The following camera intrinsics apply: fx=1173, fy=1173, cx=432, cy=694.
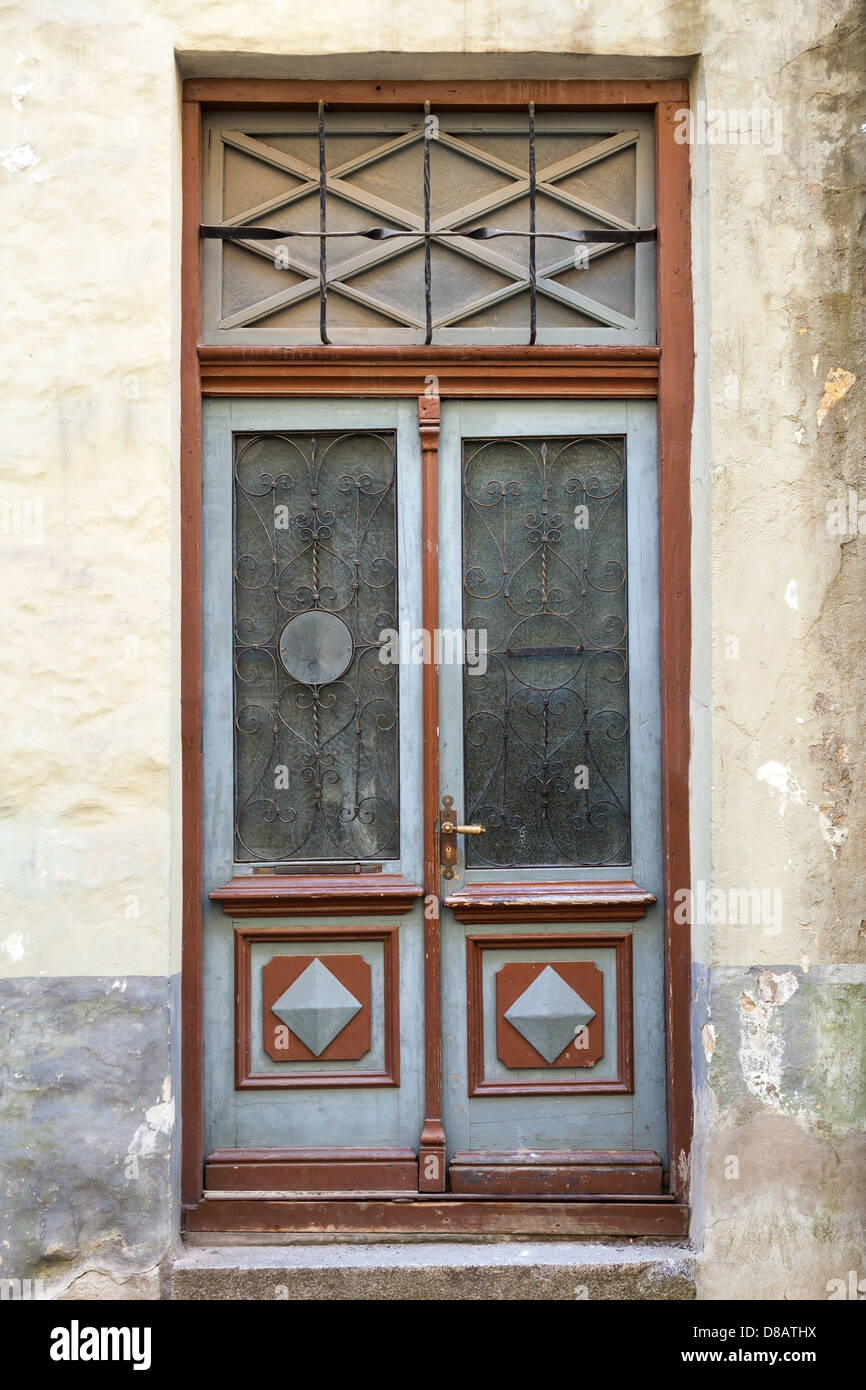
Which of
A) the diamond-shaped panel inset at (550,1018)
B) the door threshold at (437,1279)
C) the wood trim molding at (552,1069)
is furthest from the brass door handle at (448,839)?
the door threshold at (437,1279)

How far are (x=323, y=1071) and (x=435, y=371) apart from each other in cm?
254

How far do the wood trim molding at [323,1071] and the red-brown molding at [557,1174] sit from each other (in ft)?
1.35

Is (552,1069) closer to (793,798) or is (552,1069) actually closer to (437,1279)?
(437,1279)

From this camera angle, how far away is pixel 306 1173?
4113mm

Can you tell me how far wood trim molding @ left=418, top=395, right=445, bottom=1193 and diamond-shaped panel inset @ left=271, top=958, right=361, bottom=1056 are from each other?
29 centimetres

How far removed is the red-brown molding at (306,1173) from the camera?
4.11 metres

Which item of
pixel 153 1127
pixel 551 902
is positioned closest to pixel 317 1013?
pixel 153 1127

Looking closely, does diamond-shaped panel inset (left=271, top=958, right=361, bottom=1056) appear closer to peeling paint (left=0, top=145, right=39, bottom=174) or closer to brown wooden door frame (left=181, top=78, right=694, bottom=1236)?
brown wooden door frame (left=181, top=78, right=694, bottom=1236)

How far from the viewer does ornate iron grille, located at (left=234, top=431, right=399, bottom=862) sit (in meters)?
4.22

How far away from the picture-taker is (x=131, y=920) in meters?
3.92

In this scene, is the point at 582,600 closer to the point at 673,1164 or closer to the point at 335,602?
→ the point at 335,602

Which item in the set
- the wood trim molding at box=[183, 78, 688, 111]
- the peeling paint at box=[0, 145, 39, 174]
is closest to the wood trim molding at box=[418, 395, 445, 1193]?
the wood trim molding at box=[183, 78, 688, 111]
